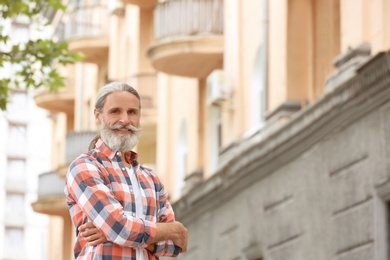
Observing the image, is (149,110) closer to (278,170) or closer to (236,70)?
(236,70)

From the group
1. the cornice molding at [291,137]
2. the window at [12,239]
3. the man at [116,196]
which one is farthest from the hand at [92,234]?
the window at [12,239]

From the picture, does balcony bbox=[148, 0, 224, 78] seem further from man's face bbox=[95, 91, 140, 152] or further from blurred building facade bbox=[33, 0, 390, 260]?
man's face bbox=[95, 91, 140, 152]

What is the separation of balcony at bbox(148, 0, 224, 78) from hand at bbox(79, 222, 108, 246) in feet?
61.6

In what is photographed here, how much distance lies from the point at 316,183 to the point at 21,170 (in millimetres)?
63646

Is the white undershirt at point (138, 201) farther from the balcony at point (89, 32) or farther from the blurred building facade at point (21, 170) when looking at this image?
the blurred building facade at point (21, 170)

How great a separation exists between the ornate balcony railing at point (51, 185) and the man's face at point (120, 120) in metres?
34.2

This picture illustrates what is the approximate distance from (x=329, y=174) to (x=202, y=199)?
24.3 ft

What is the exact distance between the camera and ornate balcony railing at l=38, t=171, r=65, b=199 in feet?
133

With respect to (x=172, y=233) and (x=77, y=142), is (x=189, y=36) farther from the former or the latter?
(x=172, y=233)

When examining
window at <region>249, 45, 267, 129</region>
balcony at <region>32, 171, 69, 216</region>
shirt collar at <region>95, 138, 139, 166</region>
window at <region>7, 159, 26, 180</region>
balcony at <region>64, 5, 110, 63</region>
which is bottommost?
shirt collar at <region>95, 138, 139, 166</region>

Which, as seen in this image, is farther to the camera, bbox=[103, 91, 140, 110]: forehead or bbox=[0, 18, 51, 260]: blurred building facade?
bbox=[0, 18, 51, 260]: blurred building facade

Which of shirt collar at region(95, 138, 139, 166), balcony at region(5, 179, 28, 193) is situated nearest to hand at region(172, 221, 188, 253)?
shirt collar at region(95, 138, 139, 166)

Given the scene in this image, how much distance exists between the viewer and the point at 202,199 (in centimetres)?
2431

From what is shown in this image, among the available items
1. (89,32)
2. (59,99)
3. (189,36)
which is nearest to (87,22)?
(89,32)
